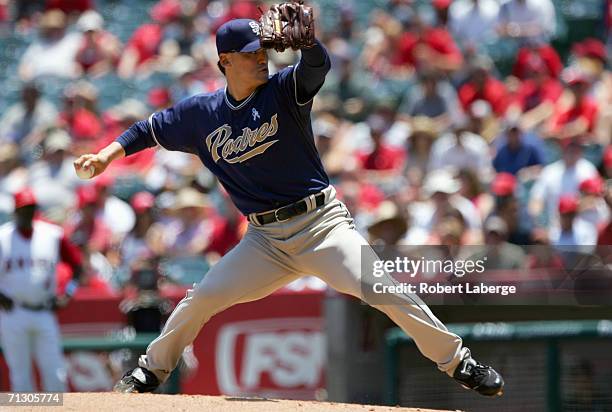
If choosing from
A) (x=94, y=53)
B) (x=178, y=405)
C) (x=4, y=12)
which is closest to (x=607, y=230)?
(x=178, y=405)

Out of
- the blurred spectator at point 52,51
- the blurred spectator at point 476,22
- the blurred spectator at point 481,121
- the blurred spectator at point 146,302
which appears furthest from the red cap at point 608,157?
the blurred spectator at point 52,51

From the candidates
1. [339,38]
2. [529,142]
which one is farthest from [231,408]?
[339,38]

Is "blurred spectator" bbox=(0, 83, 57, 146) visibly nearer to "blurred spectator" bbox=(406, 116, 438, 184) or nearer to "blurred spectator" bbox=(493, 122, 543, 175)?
"blurred spectator" bbox=(406, 116, 438, 184)

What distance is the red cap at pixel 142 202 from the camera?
10.2 metres

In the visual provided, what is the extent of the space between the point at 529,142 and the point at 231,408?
543cm

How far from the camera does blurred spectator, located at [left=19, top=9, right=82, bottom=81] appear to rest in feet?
42.7

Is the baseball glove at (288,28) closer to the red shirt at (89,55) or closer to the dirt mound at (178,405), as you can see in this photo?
the dirt mound at (178,405)

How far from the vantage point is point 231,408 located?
18.2 ft

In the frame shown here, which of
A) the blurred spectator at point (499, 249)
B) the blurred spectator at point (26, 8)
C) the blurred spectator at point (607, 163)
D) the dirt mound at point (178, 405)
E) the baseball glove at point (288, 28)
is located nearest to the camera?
the baseball glove at point (288, 28)

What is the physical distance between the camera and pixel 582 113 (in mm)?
10484

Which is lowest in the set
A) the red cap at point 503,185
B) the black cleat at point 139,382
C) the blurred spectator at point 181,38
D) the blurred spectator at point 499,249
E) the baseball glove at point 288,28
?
the blurred spectator at point 499,249

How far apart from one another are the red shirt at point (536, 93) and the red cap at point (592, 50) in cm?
38

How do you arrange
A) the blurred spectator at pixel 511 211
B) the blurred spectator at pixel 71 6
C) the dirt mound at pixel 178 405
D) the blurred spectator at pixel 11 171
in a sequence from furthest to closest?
the blurred spectator at pixel 71 6 → the blurred spectator at pixel 11 171 → the blurred spectator at pixel 511 211 → the dirt mound at pixel 178 405

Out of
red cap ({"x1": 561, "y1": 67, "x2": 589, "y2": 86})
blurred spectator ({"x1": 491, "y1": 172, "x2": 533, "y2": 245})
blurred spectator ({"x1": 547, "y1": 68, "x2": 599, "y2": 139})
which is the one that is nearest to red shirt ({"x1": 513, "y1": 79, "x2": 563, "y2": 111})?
red cap ({"x1": 561, "y1": 67, "x2": 589, "y2": 86})
